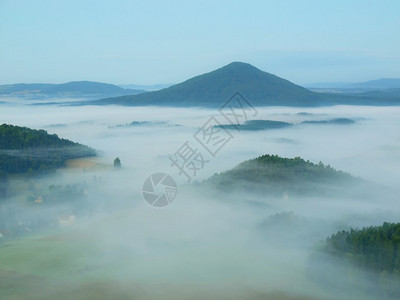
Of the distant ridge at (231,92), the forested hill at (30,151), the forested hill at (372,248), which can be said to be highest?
the distant ridge at (231,92)

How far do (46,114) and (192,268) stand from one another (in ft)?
422

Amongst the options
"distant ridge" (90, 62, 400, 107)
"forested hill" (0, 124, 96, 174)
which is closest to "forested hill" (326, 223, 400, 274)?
"forested hill" (0, 124, 96, 174)

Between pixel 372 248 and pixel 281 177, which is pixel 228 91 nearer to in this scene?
pixel 281 177

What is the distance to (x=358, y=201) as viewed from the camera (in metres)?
34.7

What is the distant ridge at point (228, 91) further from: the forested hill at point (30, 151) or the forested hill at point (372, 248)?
the forested hill at point (372, 248)

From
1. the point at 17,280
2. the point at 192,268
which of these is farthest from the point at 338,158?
the point at 17,280

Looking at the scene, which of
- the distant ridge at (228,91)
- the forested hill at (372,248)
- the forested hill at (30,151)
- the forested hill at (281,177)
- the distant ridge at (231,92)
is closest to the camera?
the forested hill at (372,248)

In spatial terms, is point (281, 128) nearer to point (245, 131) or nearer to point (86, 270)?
point (245, 131)

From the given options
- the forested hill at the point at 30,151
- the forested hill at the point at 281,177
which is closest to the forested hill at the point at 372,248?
the forested hill at the point at 281,177

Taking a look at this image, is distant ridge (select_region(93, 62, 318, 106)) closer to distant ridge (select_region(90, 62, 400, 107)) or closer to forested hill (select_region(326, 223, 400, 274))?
distant ridge (select_region(90, 62, 400, 107))

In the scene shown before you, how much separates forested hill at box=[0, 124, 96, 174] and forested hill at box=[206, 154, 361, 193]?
57.8 feet

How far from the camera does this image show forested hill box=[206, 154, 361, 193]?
3653 cm

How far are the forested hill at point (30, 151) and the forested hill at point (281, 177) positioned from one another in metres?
17.6

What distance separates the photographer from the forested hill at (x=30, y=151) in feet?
137
